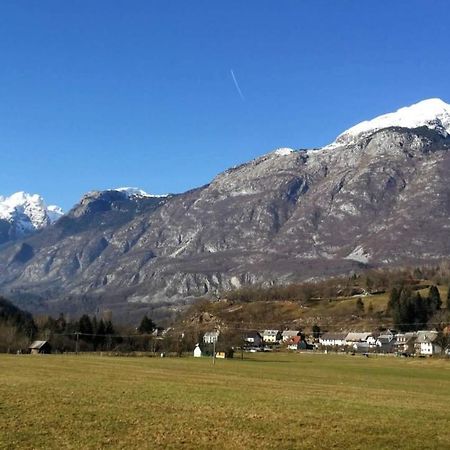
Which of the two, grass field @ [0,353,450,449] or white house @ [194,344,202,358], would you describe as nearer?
grass field @ [0,353,450,449]

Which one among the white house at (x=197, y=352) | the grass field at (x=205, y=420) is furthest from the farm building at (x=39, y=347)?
the grass field at (x=205, y=420)

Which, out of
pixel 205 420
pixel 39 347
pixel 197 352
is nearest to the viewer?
pixel 205 420

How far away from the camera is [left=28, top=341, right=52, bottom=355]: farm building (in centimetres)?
15350

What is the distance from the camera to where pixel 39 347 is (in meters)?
154

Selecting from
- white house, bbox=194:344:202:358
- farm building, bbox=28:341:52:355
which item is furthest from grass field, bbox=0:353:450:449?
white house, bbox=194:344:202:358

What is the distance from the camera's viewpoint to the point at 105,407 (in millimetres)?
31750

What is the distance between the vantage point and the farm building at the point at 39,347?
154m

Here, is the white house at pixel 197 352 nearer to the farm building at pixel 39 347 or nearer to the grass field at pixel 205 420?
the farm building at pixel 39 347

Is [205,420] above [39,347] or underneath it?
underneath

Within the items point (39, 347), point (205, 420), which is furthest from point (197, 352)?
point (205, 420)

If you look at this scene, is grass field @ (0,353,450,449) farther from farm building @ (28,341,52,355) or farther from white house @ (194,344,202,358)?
white house @ (194,344,202,358)

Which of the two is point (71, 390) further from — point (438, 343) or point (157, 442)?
point (438, 343)

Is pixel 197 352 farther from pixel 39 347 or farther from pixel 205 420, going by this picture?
pixel 205 420

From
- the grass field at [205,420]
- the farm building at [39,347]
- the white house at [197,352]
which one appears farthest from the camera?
the white house at [197,352]
